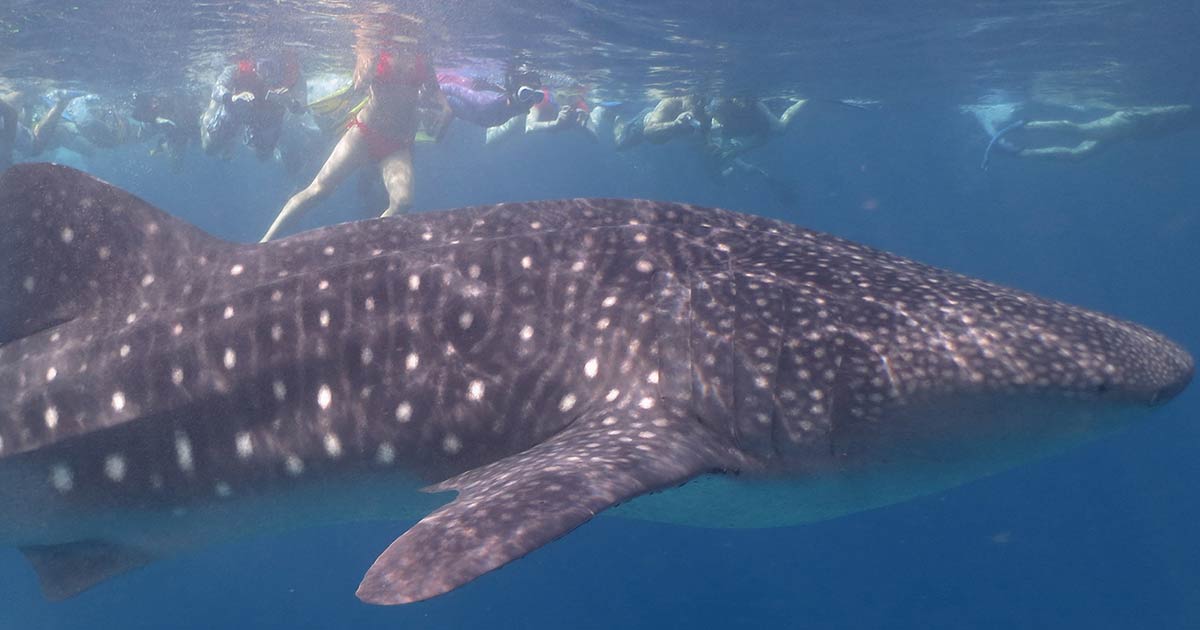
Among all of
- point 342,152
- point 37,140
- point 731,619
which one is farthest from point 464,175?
point 731,619

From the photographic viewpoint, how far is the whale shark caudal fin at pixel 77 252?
4516 millimetres

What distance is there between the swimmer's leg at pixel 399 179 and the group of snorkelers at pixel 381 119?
3cm

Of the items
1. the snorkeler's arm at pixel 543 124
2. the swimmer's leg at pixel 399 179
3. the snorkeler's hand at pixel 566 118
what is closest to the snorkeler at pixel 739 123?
the snorkeler's hand at pixel 566 118

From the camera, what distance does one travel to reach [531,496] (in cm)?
313

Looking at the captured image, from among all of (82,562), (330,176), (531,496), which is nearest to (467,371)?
(531,496)

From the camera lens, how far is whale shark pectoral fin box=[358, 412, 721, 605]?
9.07ft

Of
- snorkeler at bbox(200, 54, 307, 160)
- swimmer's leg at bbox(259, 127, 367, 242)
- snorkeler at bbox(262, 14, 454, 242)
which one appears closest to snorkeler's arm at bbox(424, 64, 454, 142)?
snorkeler at bbox(262, 14, 454, 242)

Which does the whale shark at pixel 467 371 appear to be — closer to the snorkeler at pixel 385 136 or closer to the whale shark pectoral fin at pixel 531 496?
the whale shark pectoral fin at pixel 531 496

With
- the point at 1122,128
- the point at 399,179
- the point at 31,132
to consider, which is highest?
the point at 31,132

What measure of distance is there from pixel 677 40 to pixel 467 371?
20.3 meters

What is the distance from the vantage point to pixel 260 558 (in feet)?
60.5

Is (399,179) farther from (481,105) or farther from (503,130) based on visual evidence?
(503,130)

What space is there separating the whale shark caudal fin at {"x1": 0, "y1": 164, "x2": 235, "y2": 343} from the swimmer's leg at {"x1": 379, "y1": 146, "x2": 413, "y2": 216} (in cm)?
1051

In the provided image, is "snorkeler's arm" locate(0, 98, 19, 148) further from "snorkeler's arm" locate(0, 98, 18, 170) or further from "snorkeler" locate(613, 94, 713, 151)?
"snorkeler" locate(613, 94, 713, 151)
